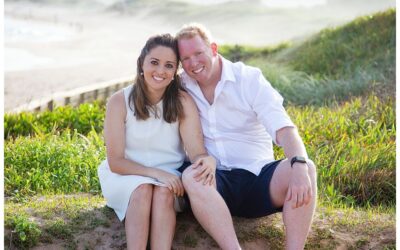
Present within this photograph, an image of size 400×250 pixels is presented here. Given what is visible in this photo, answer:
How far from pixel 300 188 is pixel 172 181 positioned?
2.03 feet

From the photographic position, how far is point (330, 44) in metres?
12.0

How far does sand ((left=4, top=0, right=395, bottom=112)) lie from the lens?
19.3 m

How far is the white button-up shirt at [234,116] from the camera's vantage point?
4.05 m

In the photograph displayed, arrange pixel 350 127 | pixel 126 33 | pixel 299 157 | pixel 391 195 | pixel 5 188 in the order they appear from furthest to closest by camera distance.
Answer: pixel 126 33 < pixel 350 127 < pixel 391 195 < pixel 5 188 < pixel 299 157

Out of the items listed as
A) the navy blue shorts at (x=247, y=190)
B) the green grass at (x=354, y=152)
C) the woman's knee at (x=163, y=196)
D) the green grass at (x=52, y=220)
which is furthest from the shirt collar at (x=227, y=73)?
the green grass at (x=354, y=152)

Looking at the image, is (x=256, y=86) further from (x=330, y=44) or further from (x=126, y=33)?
(x=126, y=33)

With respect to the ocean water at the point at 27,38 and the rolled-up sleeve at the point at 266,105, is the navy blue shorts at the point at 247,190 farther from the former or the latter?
the ocean water at the point at 27,38

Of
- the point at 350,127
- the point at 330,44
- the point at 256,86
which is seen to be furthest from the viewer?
the point at 330,44

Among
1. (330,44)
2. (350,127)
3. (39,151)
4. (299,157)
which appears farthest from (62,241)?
(330,44)

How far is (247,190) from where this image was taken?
13.0ft

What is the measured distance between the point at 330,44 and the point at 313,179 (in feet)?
28.1

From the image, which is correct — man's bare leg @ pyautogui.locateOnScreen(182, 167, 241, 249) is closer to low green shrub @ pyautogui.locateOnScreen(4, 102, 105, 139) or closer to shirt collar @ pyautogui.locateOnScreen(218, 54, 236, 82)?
shirt collar @ pyautogui.locateOnScreen(218, 54, 236, 82)

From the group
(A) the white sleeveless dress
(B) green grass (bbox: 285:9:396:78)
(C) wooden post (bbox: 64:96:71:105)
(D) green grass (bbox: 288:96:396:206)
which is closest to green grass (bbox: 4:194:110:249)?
(A) the white sleeveless dress

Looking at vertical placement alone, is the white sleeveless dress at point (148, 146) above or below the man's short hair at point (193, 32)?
below
